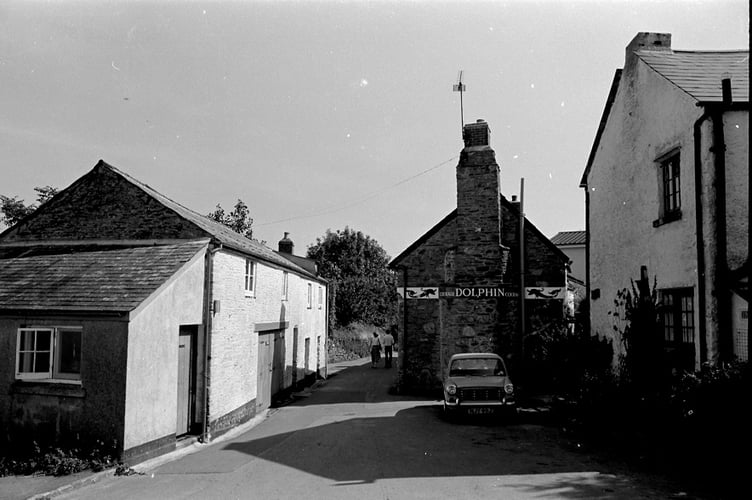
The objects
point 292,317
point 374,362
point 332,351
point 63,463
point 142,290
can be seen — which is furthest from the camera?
point 332,351

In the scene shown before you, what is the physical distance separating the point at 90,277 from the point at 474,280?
1187 cm

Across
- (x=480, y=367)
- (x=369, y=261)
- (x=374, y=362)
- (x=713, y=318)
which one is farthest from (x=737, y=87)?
(x=369, y=261)

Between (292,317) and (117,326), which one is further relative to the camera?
(292,317)

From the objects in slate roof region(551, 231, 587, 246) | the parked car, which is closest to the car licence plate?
the parked car

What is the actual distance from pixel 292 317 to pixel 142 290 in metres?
11.0

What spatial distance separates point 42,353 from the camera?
415 inches

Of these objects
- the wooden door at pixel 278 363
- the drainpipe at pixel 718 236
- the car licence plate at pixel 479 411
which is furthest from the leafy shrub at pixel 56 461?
the drainpipe at pixel 718 236

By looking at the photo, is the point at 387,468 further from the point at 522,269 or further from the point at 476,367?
the point at 522,269

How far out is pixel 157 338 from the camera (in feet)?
35.1

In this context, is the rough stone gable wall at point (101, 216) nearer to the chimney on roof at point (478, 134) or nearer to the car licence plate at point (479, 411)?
the car licence plate at point (479, 411)

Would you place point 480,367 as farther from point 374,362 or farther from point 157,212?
point 374,362

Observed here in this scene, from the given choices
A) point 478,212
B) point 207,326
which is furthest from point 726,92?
point 207,326

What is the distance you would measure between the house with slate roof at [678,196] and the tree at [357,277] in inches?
956

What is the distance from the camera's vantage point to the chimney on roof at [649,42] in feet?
47.1
